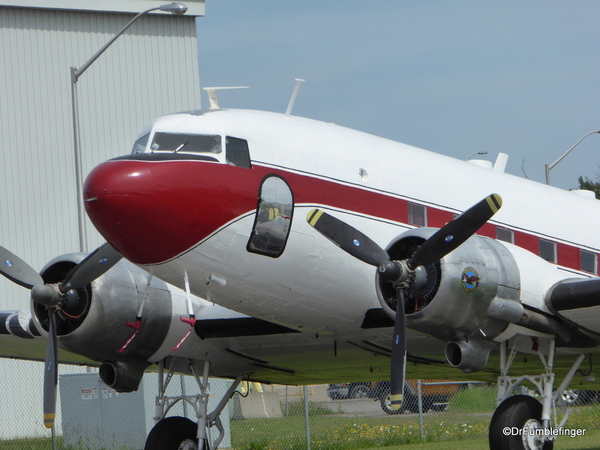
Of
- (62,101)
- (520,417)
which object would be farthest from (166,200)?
(62,101)

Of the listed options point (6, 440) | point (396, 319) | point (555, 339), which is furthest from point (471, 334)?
point (6, 440)

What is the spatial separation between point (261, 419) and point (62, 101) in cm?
1129

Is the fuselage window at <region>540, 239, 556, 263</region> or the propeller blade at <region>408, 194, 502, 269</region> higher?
the propeller blade at <region>408, 194, 502, 269</region>

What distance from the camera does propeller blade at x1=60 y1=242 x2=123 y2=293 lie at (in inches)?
391

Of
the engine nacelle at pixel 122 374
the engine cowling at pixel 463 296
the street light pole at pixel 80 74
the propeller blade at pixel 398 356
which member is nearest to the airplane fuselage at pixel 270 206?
the engine cowling at pixel 463 296

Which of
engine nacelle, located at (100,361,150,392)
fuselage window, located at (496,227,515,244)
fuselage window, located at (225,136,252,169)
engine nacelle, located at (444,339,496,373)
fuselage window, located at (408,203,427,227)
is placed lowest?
engine nacelle, located at (100,361,150,392)

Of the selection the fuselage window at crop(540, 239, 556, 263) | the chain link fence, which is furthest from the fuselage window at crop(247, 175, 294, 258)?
the chain link fence

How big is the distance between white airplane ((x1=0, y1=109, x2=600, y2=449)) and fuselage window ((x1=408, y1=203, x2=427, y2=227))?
0.02m

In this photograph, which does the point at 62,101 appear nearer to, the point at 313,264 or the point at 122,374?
the point at 122,374

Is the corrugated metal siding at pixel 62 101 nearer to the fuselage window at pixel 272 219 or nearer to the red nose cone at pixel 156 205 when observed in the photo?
the fuselage window at pixel 272 219

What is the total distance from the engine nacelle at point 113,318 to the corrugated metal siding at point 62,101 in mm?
13386

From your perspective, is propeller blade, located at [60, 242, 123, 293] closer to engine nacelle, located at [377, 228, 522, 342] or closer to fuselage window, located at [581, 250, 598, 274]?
engine nacelle, located at [377, 228, 522, 342]

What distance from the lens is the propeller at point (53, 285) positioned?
998cm

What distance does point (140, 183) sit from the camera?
8.15 m
